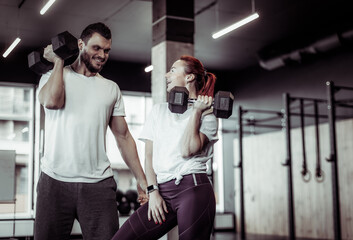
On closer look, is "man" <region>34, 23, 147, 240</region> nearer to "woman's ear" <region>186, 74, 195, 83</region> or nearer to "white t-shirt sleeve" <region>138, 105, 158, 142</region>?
"white t-shirt sleeve" <region>138, 105, 158, 142</region>

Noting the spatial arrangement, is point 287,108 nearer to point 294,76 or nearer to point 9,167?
point 294,76

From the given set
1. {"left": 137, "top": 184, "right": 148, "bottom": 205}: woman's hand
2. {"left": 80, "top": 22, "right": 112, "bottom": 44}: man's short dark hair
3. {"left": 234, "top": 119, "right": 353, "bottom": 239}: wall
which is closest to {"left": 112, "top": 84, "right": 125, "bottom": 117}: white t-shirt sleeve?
{"left": 80, "top": 22, "right": 112, "bottom": 44}: man's short dark hair

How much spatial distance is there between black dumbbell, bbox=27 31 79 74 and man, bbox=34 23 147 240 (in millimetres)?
30

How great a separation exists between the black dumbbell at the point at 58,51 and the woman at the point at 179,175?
1.51 feet

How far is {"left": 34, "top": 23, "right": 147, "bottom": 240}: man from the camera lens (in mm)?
1903

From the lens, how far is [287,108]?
639 cm

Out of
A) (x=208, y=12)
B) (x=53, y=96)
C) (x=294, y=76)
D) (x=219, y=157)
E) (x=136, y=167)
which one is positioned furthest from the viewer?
(x=219, y=157)

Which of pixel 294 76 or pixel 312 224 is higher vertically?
pixel 294 76

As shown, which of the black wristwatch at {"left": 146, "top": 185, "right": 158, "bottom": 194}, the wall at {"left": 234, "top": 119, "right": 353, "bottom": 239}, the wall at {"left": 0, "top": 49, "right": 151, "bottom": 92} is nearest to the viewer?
the black wristwatch at {"left": 146, "top": 185, "right": 158, "bottom": 194}

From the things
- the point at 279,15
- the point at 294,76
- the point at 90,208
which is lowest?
the point at 90,208

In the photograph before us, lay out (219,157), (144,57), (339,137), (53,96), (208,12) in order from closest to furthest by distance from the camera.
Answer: (53,96) < (208,12) < (339,137) < (144,57) < (219,157)

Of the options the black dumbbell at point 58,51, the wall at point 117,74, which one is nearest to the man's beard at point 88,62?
the black dumbbell at point 58,51

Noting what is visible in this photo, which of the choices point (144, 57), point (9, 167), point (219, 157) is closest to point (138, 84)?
point (144, 57)

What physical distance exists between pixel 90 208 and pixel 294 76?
24.4 ft
